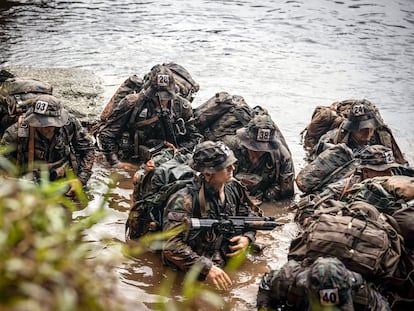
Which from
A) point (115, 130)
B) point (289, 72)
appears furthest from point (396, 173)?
point (289, 72)

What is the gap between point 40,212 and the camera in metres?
1.97

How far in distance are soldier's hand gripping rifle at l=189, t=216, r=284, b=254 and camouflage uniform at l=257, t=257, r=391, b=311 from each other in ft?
2.71

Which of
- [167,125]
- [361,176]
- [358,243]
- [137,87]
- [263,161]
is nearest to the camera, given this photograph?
[358,243]

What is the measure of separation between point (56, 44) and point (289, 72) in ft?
19.5

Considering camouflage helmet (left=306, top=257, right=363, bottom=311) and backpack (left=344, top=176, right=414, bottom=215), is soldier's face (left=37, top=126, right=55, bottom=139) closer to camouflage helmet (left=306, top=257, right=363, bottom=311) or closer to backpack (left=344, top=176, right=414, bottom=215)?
backpack (left=344, top=176, right=414, bottom=215)

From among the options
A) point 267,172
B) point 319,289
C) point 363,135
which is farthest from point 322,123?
point 319,289

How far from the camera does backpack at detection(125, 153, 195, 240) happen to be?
19.7ft

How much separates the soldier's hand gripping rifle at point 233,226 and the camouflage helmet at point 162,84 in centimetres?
293

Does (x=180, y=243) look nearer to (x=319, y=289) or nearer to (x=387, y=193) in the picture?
(x=319, y=289)

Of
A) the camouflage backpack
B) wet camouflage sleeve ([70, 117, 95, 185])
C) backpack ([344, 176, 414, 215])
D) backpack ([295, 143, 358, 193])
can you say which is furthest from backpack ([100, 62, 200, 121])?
the camouflage backpack

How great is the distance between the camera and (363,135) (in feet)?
26.6

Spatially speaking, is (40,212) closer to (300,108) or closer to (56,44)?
(300,108)

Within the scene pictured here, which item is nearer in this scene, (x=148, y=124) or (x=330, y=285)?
(x=330, y=285)

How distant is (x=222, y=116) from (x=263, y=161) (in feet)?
4.23
